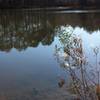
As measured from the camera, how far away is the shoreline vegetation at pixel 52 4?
59.6 metres

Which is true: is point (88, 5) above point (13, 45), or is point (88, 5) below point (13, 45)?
above

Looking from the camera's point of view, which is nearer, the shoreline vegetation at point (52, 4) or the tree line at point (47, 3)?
the shoreline vegetation at point (52, 4)

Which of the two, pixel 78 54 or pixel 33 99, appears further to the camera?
pixel 33 99

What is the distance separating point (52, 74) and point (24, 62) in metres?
2.44

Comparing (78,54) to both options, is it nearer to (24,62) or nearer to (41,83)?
(41,83)

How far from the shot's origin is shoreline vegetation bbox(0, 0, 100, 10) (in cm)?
5959

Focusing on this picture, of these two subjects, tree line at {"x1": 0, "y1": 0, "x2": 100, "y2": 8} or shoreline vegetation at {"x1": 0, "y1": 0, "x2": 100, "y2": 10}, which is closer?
shoreline vegetation at {"x1": 0, "y1": 0, "x2": 100, "y2": 10}

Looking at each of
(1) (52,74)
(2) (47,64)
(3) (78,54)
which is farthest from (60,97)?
(2) (47,64)

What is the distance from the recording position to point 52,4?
218ft

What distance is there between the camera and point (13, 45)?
18.2 meters

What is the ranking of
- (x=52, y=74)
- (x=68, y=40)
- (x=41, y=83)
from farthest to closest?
(x=52, y=74)
(x=41, y=83)
(x=68, y=40)

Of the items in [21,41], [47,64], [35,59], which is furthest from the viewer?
[21,41]

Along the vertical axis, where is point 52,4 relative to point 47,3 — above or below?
below

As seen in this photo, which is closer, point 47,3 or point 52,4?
point 47,3
